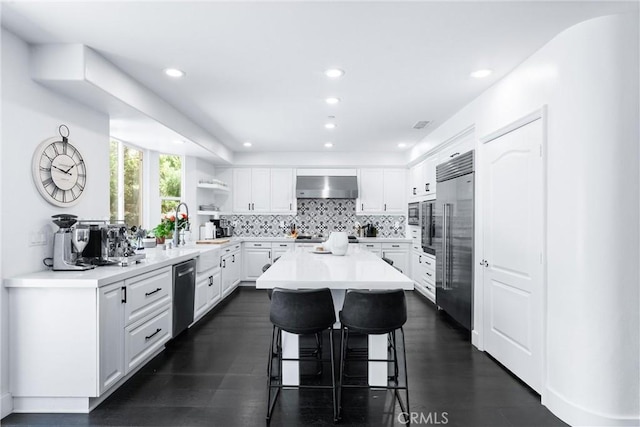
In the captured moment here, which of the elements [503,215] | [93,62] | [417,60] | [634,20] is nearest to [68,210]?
[93,62]

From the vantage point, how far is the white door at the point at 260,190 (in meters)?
6.85

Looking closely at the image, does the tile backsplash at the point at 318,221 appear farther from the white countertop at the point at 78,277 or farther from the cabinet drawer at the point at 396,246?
the white countertop at the point at 78,277

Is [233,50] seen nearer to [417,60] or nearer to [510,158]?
[417,60]

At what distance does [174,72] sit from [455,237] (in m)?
3.37

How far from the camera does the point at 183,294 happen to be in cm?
368

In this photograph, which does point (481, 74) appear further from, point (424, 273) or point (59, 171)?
point (59, 171)

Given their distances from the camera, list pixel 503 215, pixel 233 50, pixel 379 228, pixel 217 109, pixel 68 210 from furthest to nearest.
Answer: pixel 379 228
pixel 217 109
pixel 503 215
pixel 68 210
pixel 233 50

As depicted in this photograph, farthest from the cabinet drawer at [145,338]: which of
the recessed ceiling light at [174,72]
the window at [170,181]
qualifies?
the window at [170,181]

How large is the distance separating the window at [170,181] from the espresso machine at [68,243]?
2832mm

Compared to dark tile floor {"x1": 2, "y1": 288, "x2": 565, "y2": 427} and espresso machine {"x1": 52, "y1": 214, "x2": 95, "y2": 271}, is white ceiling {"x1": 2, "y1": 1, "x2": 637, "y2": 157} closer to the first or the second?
espresso machine {"x1": 52, "y1": 214, "x2": 95, "y2": 271}

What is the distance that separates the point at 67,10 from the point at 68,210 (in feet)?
5.00

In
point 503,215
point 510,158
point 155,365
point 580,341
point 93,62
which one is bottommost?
point 155,365

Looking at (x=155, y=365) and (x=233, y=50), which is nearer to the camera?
(x=233, y=50)

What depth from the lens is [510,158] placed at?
295cm
